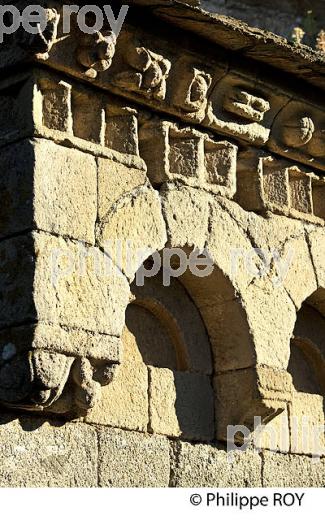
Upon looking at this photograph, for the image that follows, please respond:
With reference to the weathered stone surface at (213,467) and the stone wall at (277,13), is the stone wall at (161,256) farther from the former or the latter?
the stone wall at (277,13)

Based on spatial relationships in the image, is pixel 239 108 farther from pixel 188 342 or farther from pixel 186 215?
pixel 188 342

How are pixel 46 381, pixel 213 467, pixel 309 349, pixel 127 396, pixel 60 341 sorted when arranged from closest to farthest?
pixel 46 381 → pixel 60 341 → pixel 127 396 → pixel 213 467 → pixel 309 349

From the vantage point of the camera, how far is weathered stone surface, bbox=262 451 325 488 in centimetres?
Answer: 793

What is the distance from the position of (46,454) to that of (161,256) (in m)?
1.30

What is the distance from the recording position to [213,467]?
302 inches

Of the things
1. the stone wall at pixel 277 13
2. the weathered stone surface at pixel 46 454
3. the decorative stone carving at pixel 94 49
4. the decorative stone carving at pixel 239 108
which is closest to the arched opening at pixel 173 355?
the weathered stone surface at pixel 46 454

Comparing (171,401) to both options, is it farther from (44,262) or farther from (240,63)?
(240,63)

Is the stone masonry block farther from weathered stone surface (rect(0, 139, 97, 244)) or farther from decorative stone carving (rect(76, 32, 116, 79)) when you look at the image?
decorative stone carving (rect(76, 32, 116, 79))

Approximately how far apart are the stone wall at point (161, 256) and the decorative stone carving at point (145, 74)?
0.01m

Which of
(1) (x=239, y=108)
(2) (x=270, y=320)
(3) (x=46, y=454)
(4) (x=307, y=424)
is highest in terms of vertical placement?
(1) (x=239, y=108)

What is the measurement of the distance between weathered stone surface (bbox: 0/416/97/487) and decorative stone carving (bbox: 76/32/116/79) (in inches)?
68.0

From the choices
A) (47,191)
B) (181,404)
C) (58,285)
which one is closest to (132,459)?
(181,404)

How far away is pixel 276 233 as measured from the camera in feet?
26.7

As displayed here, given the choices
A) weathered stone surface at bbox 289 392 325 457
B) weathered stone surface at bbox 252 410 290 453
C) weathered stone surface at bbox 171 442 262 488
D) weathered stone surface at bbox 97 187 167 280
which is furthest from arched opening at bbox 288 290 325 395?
weathered stone surface at bbox 97 187 167 280
